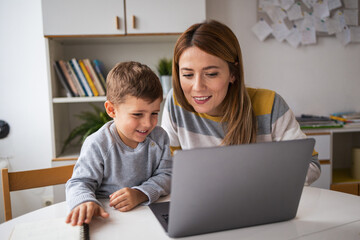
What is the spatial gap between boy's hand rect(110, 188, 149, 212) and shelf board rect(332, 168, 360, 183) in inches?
82.1

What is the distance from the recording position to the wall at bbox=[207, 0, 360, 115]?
275 cm

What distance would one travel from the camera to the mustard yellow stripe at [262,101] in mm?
1334

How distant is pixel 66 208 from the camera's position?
3.29 ft

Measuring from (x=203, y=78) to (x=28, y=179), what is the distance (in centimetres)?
76

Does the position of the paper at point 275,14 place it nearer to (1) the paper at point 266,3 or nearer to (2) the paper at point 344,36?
(1) the paper at point 266,3

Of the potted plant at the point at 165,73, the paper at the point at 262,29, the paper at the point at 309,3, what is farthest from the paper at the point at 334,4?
the potted plant at the point at 165,73

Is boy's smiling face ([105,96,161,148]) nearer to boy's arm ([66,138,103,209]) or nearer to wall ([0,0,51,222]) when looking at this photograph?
boy's arm ([66,138,103,209])

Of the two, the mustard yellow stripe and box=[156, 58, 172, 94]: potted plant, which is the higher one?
box=[156, 58, 172, 94]: potted plant

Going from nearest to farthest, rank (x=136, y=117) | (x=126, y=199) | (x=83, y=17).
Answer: (x=126, y=199) < (x=136, y=117) < (x=83, y=17)

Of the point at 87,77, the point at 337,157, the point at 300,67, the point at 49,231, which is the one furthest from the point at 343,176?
the point at 49,231

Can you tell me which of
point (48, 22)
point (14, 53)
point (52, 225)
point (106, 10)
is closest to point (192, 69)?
point (52, 225)

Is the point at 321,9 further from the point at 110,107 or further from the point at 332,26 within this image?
the point at 110,107

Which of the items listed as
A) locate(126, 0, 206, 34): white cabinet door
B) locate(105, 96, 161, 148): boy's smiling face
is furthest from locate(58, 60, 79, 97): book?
locate(105, 96, 161, 148): boy's smiling face

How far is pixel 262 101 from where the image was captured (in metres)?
1.35
